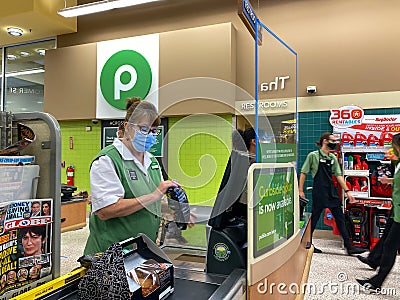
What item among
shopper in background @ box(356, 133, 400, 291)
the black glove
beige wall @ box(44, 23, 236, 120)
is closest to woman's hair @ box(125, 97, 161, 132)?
the black glove

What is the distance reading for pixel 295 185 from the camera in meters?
2.01

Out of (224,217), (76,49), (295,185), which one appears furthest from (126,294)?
(76,49)

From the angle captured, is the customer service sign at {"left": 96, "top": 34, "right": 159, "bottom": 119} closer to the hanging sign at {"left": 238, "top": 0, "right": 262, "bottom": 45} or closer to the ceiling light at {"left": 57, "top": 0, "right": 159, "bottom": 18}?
the ceiling light at {"left": 57, "top": 0, "right": 159, "bottom": 18}

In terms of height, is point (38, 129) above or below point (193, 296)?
above

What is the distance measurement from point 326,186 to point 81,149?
4.90 m

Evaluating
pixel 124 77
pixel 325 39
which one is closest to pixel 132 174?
pixel 325 39

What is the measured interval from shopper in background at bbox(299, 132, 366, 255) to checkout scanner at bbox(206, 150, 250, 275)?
3.47 meters

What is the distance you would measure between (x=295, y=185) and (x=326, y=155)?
319 centimetres

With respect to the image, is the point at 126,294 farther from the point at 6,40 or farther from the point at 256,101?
the point at 6,40

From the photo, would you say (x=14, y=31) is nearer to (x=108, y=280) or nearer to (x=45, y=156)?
(x=45, y=156)

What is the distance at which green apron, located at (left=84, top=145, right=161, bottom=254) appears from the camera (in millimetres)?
1654

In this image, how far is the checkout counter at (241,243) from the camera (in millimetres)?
1211

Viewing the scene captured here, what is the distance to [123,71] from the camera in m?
6.43

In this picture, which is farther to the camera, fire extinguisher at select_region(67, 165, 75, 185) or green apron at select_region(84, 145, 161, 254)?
fire extinguisher at select_region(67, 165, 75, 185)
